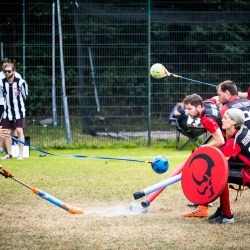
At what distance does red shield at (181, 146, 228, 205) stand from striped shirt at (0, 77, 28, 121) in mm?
6704

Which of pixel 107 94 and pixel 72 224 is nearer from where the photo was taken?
pixel 72 224

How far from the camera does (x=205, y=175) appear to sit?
7.18m

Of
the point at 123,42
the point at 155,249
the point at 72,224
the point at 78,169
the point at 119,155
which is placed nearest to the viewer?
the point at 155,249

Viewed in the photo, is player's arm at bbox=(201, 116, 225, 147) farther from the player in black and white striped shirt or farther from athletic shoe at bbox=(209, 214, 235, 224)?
the player in black and white striped shirt

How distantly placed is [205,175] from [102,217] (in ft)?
4.47

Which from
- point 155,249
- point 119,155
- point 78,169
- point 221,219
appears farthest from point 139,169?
point 155,249

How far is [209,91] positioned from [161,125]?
1404 mm

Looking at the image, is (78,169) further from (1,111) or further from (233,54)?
(233,54)

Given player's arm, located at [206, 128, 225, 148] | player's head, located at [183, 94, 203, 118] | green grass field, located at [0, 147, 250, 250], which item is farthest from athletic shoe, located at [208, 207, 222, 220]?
player's head, located at [183, 94, 203, 118]

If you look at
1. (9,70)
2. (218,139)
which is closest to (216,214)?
(218,139)

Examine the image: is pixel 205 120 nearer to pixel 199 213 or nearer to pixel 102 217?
pixel 199 213

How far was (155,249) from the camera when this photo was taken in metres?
6.19

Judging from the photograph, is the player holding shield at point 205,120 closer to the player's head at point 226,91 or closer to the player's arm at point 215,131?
the player's arm at point 215,131

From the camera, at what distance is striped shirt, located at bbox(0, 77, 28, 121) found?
1354 centimetres
